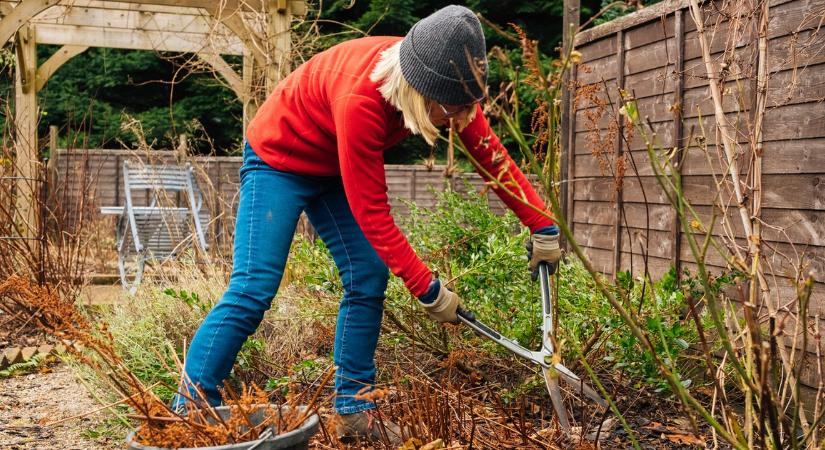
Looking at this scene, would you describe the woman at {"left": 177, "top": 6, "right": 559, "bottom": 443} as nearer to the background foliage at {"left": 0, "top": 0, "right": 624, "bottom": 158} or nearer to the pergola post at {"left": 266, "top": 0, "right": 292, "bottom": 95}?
the pergola post at {"left": 266, "top": 0, "right": 292, "bottom": 95}

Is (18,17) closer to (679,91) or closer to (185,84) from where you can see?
(679,91)

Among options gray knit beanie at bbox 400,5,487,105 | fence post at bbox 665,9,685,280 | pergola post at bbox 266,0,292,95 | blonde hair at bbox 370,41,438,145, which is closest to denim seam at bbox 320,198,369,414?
blonde hair at bbox 370,41,438,145

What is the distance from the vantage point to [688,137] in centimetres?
206

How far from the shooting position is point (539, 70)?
1462 millimetres

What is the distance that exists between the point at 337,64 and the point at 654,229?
8.47 feet

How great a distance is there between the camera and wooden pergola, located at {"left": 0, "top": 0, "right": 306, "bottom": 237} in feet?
17.9

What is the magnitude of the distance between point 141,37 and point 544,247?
744 centimetres

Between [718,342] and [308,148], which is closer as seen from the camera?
[308,148]

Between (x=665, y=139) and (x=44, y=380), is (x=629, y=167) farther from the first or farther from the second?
(x=44, y=380)

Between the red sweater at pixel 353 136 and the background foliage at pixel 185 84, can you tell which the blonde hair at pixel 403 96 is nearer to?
the red sweater at pixel 353 136

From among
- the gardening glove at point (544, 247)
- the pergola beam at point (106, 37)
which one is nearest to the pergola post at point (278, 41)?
the gardening glove at point (544, 247)

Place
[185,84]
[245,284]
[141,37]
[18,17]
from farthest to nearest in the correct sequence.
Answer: [185,84] → [141,37] → [18,17] → [245,284]

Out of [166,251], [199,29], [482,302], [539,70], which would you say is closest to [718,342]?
[482,302]

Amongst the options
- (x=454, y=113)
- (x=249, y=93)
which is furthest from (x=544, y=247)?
(x=249, y=93)
